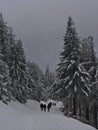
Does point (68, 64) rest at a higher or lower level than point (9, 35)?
lower

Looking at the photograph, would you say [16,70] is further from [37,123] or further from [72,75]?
[37,123]

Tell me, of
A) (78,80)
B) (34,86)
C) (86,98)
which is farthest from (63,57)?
(34,86)

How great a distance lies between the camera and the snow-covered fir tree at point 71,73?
3478 cm

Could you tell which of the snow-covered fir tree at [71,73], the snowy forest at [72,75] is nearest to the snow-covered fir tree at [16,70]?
the snowy forest at [72,75]

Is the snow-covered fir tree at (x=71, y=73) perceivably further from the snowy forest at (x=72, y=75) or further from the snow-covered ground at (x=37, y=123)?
the snow-covered ground at (x=37, y=123)

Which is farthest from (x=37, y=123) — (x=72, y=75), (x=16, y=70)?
(x=16, y=70)

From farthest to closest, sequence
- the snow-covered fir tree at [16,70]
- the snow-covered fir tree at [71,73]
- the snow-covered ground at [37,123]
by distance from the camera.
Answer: the snow-covered fir tree at [16,70] → the snow-covered fir tree at [71,73] → the snow-covered ground at [37,123]

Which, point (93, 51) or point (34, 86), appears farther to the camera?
point (34, 86)

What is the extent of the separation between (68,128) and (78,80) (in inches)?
695

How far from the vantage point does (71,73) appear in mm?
35250

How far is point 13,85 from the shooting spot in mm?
48062

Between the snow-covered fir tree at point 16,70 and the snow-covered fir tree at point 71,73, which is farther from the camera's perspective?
the snow-covered fir tree at point 16,70

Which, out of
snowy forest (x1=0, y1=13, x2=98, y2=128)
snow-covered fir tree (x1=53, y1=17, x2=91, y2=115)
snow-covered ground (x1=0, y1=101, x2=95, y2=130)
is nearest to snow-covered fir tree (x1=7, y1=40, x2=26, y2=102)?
snowy forest (x1=0, y1=13, x2=98, y2=128)

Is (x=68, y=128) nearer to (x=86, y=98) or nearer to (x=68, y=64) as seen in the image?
(x=68, y=64)
